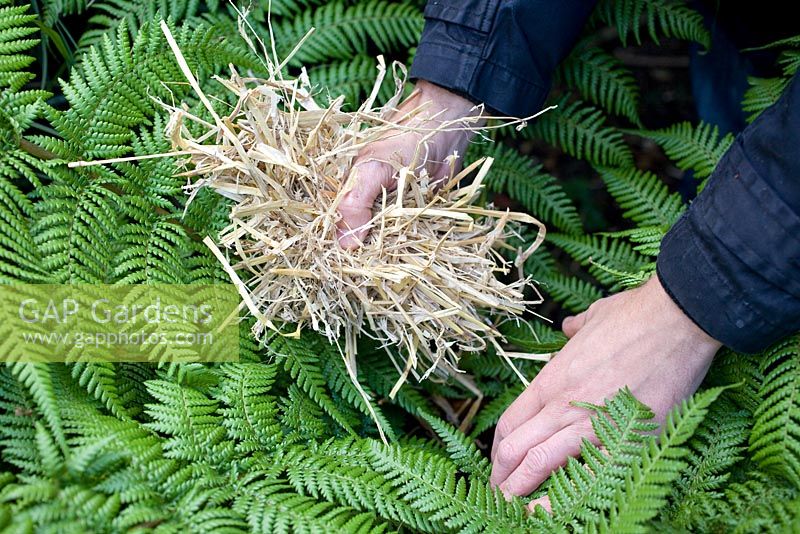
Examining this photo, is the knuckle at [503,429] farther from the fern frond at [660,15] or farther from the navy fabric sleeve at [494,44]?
the fern frond at [660,15]

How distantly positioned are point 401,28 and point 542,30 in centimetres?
60

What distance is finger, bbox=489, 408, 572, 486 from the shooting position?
61.1 inches

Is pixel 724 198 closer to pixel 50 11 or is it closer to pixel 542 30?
pixel 542 30

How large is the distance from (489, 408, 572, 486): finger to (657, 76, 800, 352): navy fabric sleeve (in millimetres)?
398

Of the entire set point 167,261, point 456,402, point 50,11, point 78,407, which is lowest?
point 456,402

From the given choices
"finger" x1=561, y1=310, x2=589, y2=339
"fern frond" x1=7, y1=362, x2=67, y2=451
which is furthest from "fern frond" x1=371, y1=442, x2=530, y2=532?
"fern frond" x1=7, y1=362, x2=67, y2=451

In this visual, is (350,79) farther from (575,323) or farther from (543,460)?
(543,460)

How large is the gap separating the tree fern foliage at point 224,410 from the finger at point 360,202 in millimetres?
315

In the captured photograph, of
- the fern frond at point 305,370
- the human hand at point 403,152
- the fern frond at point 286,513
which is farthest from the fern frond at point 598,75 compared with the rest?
the fern frond at point 286,513

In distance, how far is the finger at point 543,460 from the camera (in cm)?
151

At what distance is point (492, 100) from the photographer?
1.82 metres

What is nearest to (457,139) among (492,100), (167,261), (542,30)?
(492,100)

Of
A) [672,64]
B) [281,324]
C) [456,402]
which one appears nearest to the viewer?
[281,324]

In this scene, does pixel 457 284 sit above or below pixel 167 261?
above
